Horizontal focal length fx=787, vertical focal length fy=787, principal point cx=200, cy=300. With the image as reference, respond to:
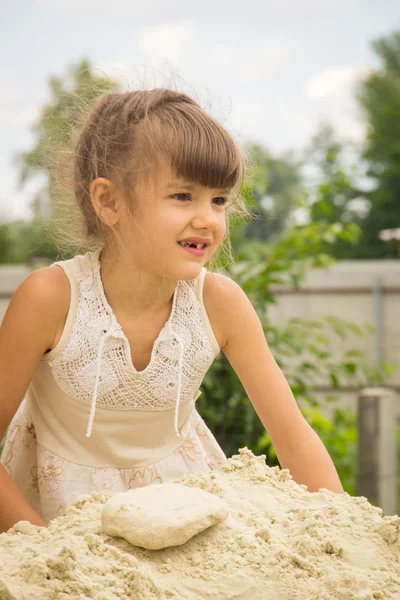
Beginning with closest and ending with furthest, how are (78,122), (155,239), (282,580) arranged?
(282,580) < (155,239) < (78,122)

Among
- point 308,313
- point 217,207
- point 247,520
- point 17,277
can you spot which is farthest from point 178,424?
point 308,313

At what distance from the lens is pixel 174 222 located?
5.75 feet

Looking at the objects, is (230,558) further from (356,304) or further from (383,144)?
(383,144)

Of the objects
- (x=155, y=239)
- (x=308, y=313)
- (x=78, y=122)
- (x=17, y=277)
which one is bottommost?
(x=308, y=313)

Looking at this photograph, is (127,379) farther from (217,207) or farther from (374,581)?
(374,581)

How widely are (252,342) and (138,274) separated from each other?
0.34m

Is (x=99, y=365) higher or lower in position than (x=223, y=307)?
lower

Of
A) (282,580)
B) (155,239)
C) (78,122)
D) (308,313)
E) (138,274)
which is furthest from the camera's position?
(308,313)

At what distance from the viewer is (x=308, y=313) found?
25.9 ft

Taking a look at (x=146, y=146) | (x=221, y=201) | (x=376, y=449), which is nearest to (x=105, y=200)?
(x=146, y=146)

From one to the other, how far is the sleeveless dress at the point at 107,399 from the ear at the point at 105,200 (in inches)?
6.2

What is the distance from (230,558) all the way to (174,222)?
2.66 feet

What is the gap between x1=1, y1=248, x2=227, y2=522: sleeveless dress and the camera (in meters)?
1.91

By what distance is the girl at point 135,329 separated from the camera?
1791mm
